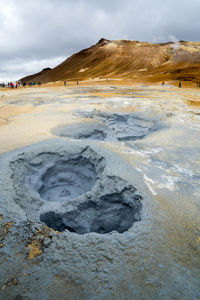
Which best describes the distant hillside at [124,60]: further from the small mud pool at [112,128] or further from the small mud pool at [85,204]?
the small mud pool at [85,204]

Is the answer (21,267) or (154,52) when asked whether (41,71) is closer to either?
(154,52)

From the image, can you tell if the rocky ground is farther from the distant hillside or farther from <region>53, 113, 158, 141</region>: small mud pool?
the distant hillside

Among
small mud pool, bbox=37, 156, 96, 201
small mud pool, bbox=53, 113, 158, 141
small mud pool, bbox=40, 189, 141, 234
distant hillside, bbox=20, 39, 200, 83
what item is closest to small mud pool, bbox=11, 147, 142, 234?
small mud pool, bbox=40, 189, 141, 234

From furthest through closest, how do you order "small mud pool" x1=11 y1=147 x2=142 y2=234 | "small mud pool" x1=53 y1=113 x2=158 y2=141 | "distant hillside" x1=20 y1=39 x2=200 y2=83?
1. "distant hillside" x1=20 y1=39 x2=200 y2=83
2. "small mud pool" x1=53 y1=113 x2=158 y2=141
3. "small mud pool" x1=11 y1=147 x2=142 y2=234

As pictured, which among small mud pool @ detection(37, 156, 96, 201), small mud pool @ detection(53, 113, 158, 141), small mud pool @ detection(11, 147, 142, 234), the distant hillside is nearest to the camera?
small mud pool @ detection(11, 147, 142, 234)

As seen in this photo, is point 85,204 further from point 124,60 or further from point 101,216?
point 124,60
